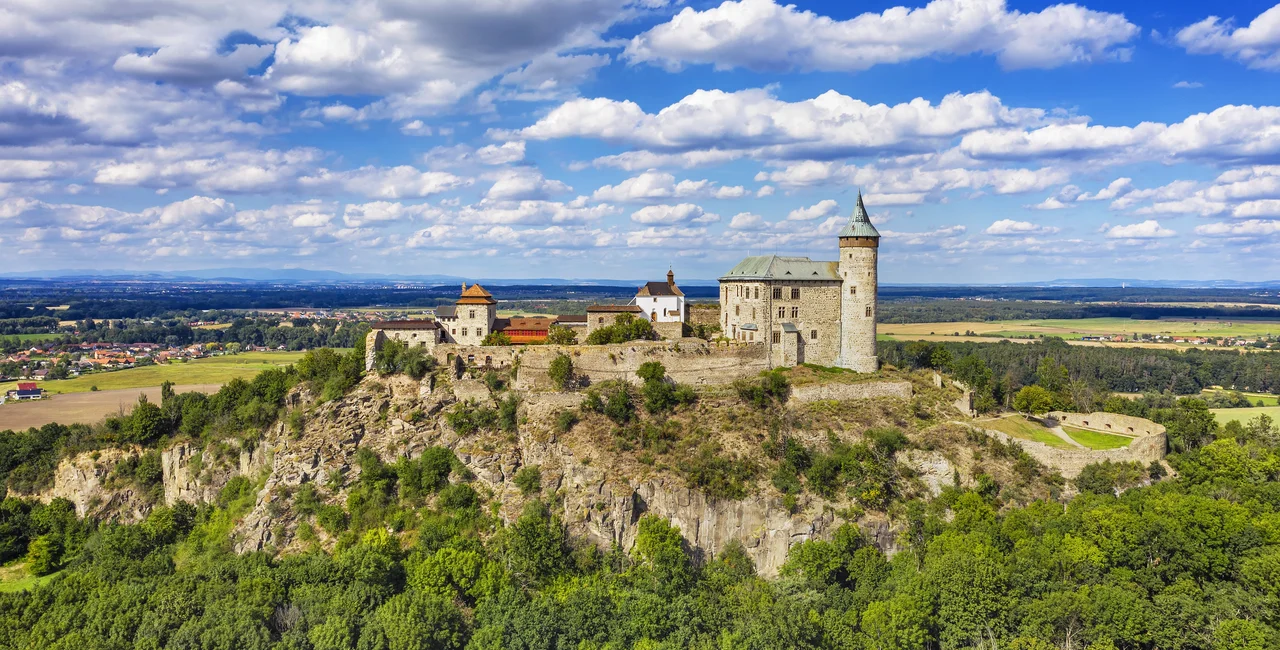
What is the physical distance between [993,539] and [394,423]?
40166mm

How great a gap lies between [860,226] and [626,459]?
26.8 metres

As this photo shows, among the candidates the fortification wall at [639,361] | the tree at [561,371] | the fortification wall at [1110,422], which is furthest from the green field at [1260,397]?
the tree at [561,371]

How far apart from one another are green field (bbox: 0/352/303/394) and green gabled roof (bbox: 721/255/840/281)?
73236 mm

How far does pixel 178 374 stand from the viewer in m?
120

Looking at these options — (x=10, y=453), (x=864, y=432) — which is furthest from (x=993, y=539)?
(x=10, y=453)

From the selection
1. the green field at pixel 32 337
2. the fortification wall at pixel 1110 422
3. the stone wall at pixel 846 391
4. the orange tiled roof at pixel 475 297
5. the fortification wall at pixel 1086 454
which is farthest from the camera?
the green field at pixel 32 337

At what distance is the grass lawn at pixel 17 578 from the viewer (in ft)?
174

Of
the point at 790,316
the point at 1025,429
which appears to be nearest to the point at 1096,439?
the point at 1025,429

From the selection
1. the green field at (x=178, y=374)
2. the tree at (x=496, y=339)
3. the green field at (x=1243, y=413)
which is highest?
Result: the tree at (x=496, y=339)

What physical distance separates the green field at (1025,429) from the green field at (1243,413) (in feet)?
109

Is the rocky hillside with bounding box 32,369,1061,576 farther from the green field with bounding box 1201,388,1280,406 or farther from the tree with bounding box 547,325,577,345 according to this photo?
the green field with bounding box 1201,388,1280,406

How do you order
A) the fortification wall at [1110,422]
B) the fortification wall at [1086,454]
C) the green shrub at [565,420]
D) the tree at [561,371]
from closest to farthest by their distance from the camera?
1. the fortification wall at [1086,454]
2. the green shrub at [565,420]
3. the tree at [561,371]
4. the fortification wall at [1110,422]

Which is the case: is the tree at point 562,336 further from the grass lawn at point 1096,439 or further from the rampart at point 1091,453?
the grass lawn at point 1096,439

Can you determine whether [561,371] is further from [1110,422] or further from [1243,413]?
[1243,413]
